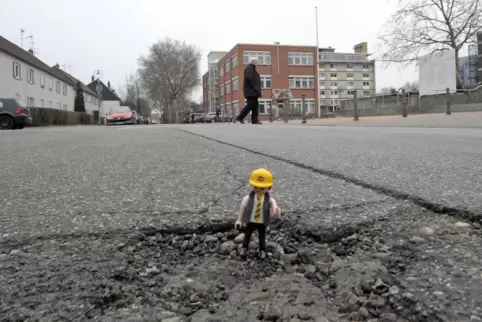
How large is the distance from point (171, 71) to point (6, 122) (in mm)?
47078

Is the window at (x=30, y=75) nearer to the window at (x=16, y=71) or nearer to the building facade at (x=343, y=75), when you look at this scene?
the window at (x=16, y=71)

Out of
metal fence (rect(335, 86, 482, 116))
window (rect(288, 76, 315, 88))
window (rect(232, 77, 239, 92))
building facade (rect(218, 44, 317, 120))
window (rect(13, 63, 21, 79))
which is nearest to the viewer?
metal fence (rect(335, 86, 482, 116))

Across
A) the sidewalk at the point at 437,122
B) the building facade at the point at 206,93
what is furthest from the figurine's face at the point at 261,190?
the building facade at the point at 206,93

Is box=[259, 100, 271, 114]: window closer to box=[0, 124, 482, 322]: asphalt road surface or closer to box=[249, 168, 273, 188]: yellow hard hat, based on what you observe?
box=[0, 124, 482, 322]: asphalt road surface

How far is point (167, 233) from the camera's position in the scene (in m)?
1.45

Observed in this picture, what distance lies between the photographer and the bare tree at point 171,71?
2443 inches

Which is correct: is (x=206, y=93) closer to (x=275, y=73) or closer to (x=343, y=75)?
(x=343, y=75)

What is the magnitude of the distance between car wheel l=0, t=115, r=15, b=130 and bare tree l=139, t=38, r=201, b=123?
4671 centimetres

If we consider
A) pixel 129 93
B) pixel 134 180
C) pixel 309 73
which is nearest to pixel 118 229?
pixel 134 180

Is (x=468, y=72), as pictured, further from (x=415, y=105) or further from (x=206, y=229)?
(x=206, y=229)

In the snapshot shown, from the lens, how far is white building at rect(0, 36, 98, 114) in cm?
3100

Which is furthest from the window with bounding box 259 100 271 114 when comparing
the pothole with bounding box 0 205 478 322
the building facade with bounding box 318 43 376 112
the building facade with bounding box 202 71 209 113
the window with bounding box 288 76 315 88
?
the pothole with bounding box 0 205 478 322

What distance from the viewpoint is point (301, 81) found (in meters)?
62.3

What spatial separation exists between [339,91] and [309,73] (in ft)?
121
